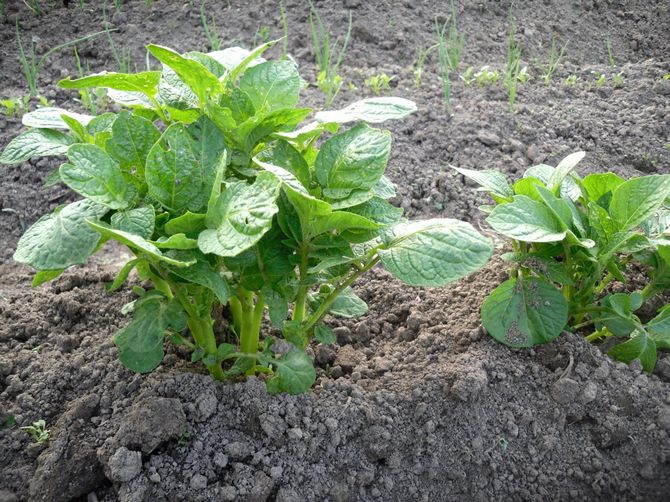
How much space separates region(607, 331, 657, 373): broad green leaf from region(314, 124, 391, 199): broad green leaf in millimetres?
877

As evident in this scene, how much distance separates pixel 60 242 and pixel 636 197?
1348 millimetres

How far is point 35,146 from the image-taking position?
155 cm

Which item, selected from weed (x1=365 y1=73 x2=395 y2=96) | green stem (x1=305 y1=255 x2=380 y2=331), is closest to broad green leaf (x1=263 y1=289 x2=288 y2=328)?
green stem (x1=305 y1=255 x2=380 y2=331)

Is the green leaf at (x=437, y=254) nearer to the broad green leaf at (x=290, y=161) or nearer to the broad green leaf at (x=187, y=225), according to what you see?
the broad green leaf at (x=290, y=161)

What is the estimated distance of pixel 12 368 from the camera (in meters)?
1.85

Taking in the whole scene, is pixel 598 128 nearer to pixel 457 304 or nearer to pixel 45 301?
pixel 457 304

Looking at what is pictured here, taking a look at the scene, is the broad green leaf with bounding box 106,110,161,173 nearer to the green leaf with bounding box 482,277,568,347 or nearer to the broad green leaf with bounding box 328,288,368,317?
the broad green leaf with bounding box 328,288,368,317

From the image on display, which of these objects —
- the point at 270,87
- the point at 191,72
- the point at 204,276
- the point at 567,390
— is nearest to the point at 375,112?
the point at 270,87

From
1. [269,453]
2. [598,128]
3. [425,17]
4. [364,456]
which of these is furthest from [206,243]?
[425,17]

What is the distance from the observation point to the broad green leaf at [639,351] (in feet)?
6.07

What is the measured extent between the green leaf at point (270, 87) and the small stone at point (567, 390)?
985 millimetres

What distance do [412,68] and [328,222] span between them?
2218 mm

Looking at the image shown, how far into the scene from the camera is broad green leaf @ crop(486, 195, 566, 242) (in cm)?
165

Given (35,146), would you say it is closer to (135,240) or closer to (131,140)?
(131,140)
